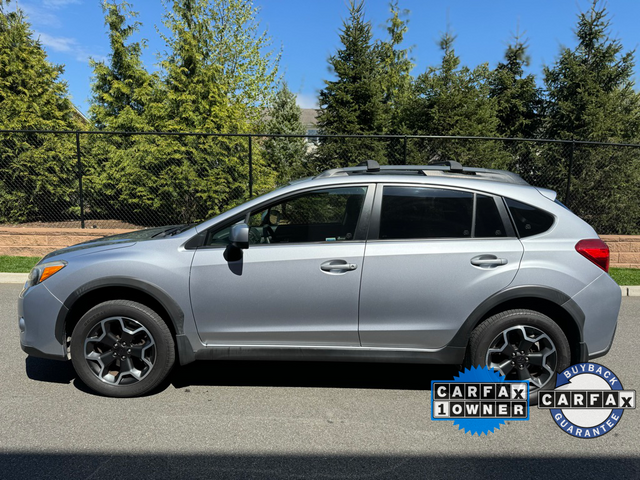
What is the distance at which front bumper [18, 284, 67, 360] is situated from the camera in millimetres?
3727

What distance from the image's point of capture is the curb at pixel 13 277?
806cm

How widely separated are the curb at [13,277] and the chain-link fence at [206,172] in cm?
226

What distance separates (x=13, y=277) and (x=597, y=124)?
41.6ft

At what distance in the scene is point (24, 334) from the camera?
3.83 m

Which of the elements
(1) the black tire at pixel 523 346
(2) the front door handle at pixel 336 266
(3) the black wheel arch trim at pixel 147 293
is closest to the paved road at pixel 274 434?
(1) the black tire at pixel 523 346

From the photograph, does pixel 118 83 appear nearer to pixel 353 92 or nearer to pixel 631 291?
pixel 353 92

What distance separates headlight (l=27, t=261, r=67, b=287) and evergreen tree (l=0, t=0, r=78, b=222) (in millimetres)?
8528

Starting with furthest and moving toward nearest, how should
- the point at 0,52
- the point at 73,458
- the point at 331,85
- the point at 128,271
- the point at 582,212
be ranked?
the point at 0,52, the point at 331,85, the point at 582,212, the point at 128,271, the point at 73,458

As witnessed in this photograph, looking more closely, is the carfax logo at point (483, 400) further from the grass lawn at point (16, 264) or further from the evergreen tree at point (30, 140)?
the evergreen tree at point (30, 140)

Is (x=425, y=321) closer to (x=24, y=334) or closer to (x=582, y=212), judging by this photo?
(x=24, y=334)

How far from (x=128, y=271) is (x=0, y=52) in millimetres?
13777

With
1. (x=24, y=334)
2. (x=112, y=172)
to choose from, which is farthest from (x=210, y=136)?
(x=24, y=334)

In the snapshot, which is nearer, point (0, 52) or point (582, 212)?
point (582, 212)

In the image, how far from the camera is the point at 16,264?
909cm
